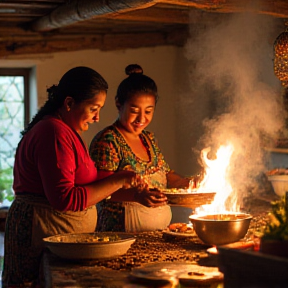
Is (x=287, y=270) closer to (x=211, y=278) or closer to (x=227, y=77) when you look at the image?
(x=211, y=278)

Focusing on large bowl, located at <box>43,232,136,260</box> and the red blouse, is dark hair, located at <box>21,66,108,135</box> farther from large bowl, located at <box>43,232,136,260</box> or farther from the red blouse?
large bowl, located at <box>43,232,136,260</box>

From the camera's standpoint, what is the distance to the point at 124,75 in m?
7.43

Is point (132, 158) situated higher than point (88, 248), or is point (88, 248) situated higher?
point (132, 158)

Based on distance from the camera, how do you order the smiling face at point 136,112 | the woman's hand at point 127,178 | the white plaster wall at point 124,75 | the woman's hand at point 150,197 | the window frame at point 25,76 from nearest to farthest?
the woman's hand at point 127,178
the woman's hand at point 150,197
the smiling face at point 136,112
the white plaster wall at point 124,75
the window frame at point 25,76

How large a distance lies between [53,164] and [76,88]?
448mm

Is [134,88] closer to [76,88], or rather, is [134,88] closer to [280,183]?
[76,88]

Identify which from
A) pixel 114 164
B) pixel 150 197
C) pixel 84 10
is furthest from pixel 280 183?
pixel 150 197

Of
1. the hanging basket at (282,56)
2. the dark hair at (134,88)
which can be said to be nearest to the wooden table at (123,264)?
the dark hair at (134,88)

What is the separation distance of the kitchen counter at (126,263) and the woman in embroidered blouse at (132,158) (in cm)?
51

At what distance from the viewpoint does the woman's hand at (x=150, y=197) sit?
322 cm

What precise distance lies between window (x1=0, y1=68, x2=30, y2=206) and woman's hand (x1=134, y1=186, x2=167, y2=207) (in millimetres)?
4476

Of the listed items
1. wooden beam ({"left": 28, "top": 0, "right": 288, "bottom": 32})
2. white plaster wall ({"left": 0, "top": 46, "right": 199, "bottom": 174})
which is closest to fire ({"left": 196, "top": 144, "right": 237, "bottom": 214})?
wooden beam ({"left": 28, "top": 0, "right": 288, "bottom": 32})

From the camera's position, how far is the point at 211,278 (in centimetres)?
233

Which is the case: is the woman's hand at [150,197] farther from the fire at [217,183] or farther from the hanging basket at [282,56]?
the hanging basket at [282,56]
